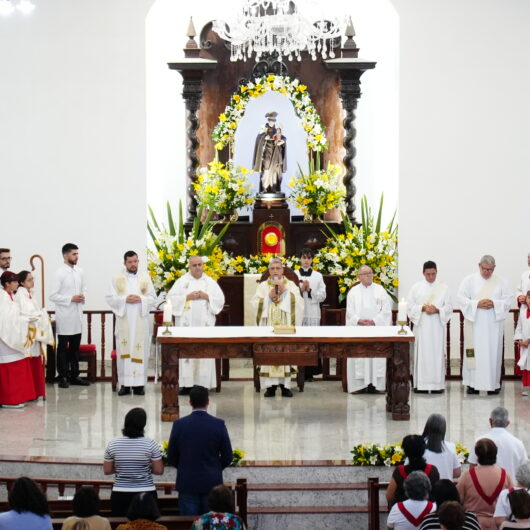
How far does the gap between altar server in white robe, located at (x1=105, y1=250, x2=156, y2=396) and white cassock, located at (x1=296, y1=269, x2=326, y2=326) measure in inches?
84.8

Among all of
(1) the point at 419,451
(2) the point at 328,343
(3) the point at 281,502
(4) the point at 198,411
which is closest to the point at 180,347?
(2) the point at 328,343

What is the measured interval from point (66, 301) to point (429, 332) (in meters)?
4.58

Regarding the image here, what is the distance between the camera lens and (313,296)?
52.1ft

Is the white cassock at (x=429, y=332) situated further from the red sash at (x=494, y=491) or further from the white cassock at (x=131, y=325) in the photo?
the red sash at (x=494, y=491)

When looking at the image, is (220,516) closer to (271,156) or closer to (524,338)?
(524,338)

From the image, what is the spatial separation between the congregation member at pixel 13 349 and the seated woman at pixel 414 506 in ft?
22.2

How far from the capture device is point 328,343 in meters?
12.9

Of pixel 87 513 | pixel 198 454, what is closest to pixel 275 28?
pixel 198 454

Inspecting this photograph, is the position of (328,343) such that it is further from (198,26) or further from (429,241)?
(198,26)

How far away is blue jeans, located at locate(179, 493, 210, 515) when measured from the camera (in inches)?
361

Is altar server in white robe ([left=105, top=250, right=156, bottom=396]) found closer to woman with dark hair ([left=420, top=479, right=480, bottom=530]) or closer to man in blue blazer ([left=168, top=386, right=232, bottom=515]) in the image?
man in blue blazer ([left=168, top=386, right=232, bottom=515])

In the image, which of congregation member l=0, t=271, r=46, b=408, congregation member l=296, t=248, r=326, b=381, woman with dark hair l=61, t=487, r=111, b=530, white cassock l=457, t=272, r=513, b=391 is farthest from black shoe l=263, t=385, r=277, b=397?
woman with dark hair l=61, t=487, r=111, b=530

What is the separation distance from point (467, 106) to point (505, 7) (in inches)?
57.4

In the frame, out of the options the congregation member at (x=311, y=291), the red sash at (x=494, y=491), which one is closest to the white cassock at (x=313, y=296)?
the congregation member at (x=311, y=291)
